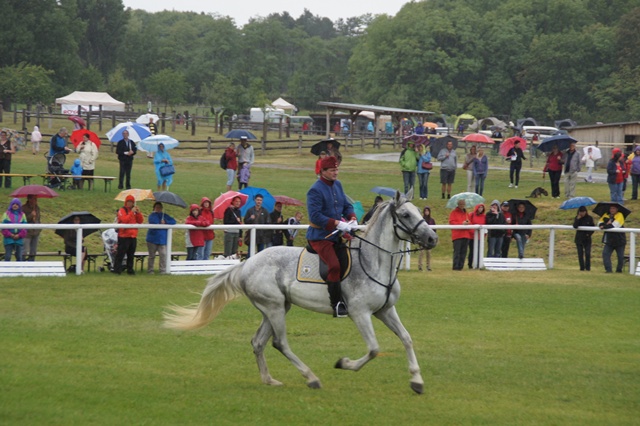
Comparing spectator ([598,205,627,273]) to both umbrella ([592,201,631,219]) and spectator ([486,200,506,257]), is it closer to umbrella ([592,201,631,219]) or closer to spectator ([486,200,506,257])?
umbrella ([592,201,631,219])

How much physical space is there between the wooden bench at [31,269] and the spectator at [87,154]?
11.7 metres

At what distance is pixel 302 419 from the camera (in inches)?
388

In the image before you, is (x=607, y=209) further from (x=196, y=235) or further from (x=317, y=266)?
(x=317, y=266)

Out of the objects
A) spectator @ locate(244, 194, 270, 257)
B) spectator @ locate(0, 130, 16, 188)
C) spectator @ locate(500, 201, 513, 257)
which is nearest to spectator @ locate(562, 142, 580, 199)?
spectator @ locate(500, 201, 513, 257)

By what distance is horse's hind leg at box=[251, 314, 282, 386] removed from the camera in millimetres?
11492

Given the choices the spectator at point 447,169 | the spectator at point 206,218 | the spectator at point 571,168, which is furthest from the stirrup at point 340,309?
the spectator at point 571,168

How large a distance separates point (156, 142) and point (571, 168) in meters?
14.5

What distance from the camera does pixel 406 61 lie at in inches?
4104

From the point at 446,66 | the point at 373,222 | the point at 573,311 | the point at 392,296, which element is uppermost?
the point at 446,66

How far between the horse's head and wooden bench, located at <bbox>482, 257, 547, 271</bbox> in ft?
43.2

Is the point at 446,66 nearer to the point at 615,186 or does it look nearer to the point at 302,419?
the point at 615,186

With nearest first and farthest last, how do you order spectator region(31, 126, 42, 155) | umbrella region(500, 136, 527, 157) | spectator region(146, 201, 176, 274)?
spectator region(146, 201, 176, 274) < umbrella region(500, 136, 527, 157) < spectator region(31, 126, 42, 155)

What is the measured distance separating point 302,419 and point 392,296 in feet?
7.18

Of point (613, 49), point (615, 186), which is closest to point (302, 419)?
point (615, 186)
